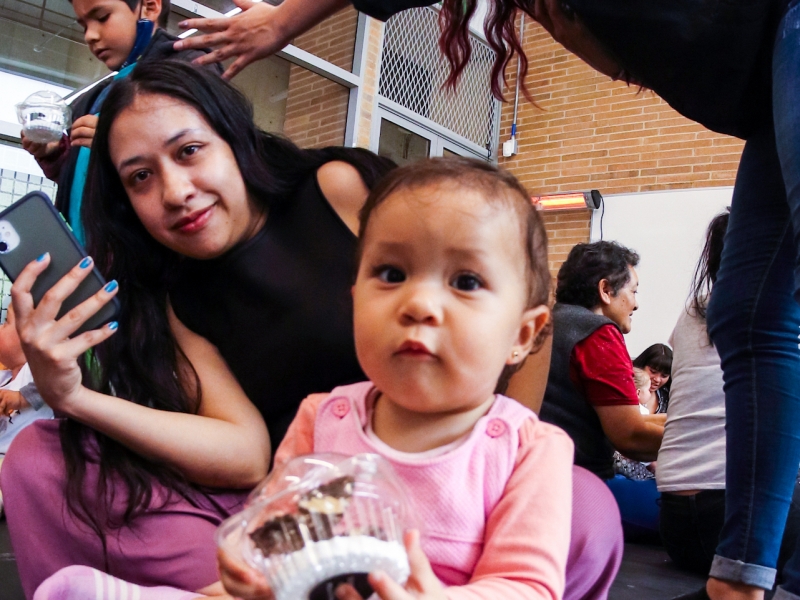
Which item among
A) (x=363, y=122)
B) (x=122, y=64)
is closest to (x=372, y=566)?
(x=122, y=64)

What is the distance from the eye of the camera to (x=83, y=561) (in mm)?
1094

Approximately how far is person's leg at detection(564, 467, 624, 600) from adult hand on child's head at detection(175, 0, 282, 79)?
83 cm

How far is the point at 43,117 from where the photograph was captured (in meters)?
1.81

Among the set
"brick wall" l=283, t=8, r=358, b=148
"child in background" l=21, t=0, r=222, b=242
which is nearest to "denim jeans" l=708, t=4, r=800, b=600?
"child in background" l=21, t=0, r=222, b=242

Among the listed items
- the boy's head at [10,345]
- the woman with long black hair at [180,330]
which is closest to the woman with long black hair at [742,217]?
the woman with long black hair at [180,330]

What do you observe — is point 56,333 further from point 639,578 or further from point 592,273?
point 592,273

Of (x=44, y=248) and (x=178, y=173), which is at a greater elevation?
(x=178, y=173)

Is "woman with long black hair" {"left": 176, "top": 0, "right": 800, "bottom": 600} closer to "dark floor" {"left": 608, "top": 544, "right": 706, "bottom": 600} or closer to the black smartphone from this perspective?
the black smartphone

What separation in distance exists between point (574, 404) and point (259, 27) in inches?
52.7

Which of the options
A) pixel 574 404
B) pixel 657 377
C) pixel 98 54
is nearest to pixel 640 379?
pixel 657 377

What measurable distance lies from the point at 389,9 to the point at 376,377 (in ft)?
1.88

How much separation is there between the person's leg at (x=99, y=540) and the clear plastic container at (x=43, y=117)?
1.00 meters

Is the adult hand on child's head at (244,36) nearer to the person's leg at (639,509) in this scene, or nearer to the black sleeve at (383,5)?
the black sleeve at (383,5)

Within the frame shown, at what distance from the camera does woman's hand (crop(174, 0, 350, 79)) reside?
4.12ft
